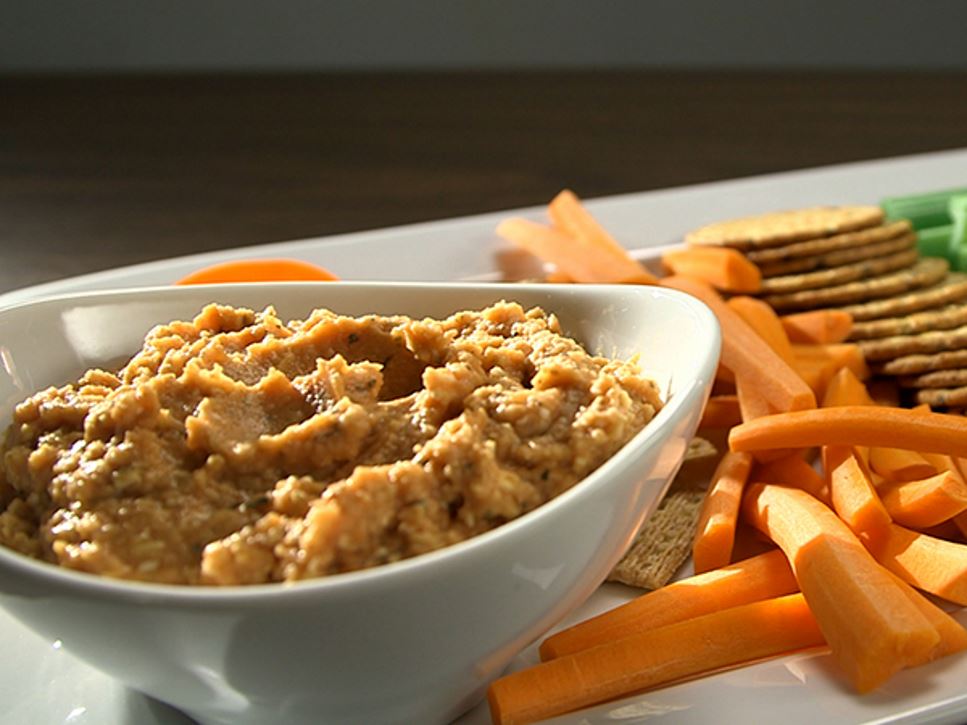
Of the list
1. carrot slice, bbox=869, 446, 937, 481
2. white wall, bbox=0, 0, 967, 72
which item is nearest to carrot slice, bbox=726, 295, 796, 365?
carrot slice, bbox=869, 446, 937, 481

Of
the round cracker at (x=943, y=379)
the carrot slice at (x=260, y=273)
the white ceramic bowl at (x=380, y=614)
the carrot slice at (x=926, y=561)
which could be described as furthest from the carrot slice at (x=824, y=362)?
the carrot slice at (x=260, y=273)

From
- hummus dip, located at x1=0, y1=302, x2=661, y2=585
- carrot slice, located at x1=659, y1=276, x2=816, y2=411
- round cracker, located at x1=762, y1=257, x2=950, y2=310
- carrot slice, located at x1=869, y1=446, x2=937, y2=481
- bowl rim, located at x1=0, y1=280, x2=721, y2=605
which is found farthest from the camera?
round cracker, located at x1=762, y1=257, x2=950, y2=310

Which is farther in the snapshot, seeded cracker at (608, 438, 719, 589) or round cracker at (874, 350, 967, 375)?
round cracker at (874, 350, 967, 375)

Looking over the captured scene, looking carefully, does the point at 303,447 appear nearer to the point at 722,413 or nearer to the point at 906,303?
the point at 722,413

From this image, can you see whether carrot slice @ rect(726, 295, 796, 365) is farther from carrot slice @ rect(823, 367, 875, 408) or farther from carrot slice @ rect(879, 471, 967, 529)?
carrot slice @ rect(879, 471, 967, 529)

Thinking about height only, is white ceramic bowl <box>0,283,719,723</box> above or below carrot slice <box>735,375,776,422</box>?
above

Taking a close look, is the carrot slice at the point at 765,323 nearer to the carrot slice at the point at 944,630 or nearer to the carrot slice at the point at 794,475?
the carrot slice at the point at 794,475

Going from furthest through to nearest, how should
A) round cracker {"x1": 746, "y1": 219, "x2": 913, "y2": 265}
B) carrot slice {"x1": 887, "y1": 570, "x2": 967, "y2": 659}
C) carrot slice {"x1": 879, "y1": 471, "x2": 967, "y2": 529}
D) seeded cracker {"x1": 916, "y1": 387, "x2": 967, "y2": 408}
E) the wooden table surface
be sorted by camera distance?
the wooden table surface, round cracker {"x1": 746, "y1": 219, "x2": 913, "y2": 265}, seeded cracker {"x1": 916, "y1": 387, "x2": 967, "y2": 408}, carrot slice {"x1": 879, "y1": 471, "x2": 967, "y2": 529}, carrot slice {"x1": 887, "y1": 570, "x2": 967, "y2": 659}

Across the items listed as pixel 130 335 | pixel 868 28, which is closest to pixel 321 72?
pixel 868 28
